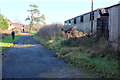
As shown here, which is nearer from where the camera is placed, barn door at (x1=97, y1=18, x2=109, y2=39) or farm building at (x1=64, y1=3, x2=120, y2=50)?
farm building at (x1=64, y1=3, x2=120, y2=50)

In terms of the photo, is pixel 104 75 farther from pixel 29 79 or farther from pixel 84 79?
pixel 29 79

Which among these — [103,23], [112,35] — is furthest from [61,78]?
[103,23]

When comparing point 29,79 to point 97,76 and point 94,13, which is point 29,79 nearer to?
point 97,76

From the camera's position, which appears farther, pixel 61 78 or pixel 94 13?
pixel 94 13

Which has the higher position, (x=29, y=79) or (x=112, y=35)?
(x=112, y=35)

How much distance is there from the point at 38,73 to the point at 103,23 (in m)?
12.2

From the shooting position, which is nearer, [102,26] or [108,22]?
[108,22]

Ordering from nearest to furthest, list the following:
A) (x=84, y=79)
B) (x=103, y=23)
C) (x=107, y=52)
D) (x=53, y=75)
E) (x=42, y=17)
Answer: (x=84, y=79)
(x=53, y=75)
(x=107, y=52)
(x=103, y=23)
(x=42, y=17)

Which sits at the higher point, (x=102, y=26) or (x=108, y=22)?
(x=108, y=22)

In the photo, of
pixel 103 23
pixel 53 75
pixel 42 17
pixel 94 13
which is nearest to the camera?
pixel 53 75

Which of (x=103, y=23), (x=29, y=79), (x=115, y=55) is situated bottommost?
(x=29, y=79)

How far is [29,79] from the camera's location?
322 inches

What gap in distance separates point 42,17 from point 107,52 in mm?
68464

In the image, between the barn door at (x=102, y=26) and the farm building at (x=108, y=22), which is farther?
the barn door at (x=102, y=26)
